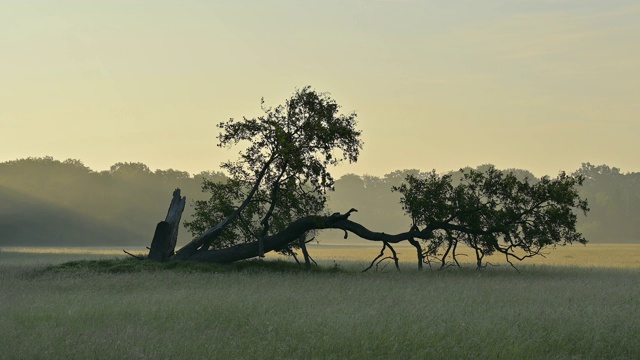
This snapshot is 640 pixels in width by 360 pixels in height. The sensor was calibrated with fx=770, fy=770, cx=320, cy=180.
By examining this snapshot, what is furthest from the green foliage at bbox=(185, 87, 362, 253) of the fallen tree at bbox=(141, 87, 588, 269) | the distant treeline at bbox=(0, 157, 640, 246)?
the distant treeline at bbox=(0, 157, 640, 246)

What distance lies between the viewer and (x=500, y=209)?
34.3m

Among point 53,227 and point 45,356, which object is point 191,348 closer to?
point 45,356

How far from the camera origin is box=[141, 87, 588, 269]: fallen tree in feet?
108

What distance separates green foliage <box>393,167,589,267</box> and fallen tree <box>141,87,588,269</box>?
45mm

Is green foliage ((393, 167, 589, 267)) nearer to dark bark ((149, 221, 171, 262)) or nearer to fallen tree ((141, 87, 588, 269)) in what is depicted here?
fallen tree ((141, 87, 588, 269))

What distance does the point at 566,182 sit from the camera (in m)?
34.4

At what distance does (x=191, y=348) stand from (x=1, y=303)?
9.24 m

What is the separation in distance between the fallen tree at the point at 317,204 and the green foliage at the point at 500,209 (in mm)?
45

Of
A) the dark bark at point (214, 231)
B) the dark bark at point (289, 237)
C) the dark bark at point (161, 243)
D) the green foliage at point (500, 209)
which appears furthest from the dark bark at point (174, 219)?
the green foliage at point (500, 209)

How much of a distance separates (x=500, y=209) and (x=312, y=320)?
19.8 metres

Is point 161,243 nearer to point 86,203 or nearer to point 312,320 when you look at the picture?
point 312,320

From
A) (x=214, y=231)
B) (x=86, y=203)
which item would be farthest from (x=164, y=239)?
(x=86, y=203)

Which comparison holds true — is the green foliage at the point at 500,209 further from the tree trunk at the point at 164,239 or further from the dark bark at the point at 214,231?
the tree trunk at the point at 164,239

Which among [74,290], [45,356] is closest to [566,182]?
[74,290]
